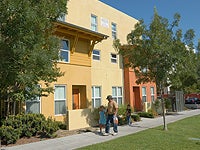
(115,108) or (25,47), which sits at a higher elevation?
(25,47)

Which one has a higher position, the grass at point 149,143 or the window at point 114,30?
the window at point 114,30

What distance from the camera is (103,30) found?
865 inches

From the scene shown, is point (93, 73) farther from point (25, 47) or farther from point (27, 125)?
point (25, 47)

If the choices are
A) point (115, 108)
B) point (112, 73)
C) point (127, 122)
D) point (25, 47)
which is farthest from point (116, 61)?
point (25, 47)

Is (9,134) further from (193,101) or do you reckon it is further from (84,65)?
(193,101)

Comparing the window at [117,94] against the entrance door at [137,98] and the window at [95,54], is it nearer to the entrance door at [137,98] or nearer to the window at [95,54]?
the entrance door at [137,98]

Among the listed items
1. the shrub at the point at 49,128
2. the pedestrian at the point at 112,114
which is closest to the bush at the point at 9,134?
the shrub at the point at 49,128

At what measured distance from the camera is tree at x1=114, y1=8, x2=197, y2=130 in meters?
13.7

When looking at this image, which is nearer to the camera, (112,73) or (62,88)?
(62,88)

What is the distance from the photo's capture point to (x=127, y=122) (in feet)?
55.9

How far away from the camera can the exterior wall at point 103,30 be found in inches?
765

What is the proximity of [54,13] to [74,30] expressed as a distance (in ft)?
23.1

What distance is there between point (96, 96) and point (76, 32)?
5321 millimetres

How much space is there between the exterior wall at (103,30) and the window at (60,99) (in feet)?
12.0
